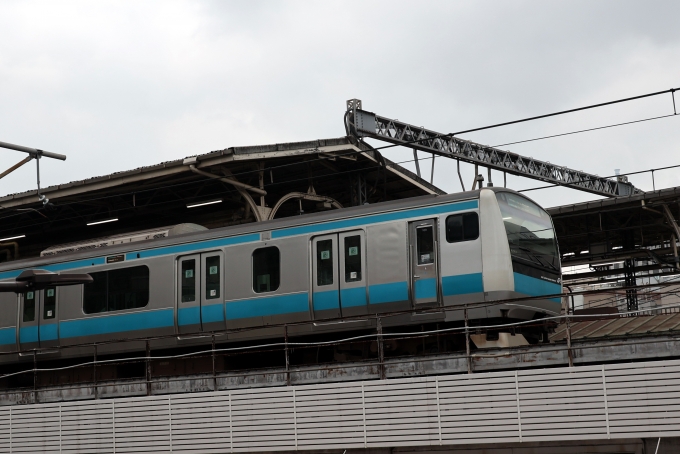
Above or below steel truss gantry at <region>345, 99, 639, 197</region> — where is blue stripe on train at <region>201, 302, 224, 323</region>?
below

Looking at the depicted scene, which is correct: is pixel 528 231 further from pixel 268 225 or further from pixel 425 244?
pixel 268 225

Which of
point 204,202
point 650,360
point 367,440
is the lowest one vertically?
point 367,440

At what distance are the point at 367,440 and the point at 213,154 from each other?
36.0 ft

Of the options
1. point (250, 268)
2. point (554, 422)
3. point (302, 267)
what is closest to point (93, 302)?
point (250, 268)

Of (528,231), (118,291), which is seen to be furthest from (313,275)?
(118,291)

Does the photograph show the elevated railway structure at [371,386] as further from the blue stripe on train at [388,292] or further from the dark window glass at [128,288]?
the dark window glass at [128,288]

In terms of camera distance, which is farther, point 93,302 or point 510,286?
point 93,302

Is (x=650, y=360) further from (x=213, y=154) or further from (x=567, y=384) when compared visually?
(x=213, y=154)

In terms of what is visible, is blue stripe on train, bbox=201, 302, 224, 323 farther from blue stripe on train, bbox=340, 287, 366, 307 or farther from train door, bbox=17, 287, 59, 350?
train door, bbox=17, 287, 59, 350

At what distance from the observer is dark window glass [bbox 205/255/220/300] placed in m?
17.6

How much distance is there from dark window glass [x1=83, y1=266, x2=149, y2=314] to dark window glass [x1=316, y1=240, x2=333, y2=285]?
13.8 feet

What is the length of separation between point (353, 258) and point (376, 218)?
2.77 feet

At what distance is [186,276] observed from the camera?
18.0 metres

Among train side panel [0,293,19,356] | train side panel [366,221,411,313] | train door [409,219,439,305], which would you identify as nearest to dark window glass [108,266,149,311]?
train side panel [0,293,19,356]
